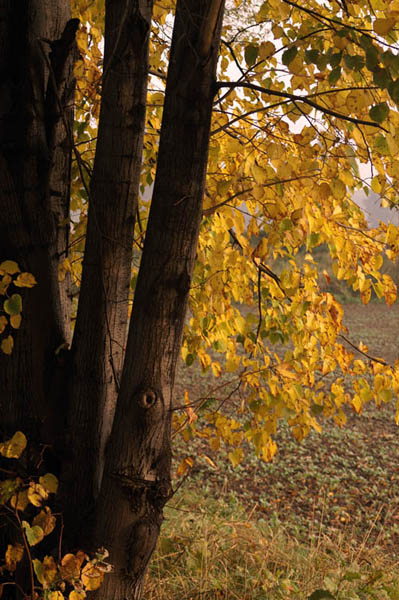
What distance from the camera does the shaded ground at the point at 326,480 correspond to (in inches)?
235

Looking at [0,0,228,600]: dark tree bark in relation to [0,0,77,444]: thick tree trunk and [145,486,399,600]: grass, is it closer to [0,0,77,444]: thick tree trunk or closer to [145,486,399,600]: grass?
Result: [0,0,77,444]: thick tree trunk

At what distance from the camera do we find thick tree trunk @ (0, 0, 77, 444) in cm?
195

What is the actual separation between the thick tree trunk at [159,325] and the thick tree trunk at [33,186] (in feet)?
1.22

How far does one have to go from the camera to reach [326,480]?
6.98m

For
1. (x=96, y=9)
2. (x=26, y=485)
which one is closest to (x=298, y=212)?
(x=26, y=485)

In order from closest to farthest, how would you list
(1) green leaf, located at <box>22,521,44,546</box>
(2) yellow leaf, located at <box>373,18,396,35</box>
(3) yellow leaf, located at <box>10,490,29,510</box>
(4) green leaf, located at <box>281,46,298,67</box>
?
(2) yellow leaf, located at <box>373,18,396,35</box>, (4) green leaf, located at <box>281,46,298,67</box>, (1) green leaf, located at <box>22,521,44,546</box>, (3) yellow leaf, located at <box>10,490,29,510</box>

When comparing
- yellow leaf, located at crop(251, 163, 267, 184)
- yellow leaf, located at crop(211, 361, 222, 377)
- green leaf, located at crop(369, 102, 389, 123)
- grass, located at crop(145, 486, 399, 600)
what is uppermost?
green leaf, located at crop(369, 102, 389, 123)

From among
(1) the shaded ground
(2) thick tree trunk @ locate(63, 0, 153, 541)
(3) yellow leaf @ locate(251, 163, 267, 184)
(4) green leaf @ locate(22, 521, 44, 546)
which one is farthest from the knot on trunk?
(1) the shaded ground

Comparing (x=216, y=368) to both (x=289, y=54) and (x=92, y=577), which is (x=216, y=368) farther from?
(x=289, y=54)

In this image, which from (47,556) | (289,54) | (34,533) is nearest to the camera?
(289,54)

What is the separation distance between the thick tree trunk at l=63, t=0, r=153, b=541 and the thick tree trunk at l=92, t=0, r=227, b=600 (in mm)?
167

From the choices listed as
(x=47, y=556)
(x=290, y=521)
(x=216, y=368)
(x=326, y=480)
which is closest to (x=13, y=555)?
(x=47, y=556)

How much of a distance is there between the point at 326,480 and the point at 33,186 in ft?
19.8

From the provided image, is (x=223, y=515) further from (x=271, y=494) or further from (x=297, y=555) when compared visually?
(x=297, y=555)
